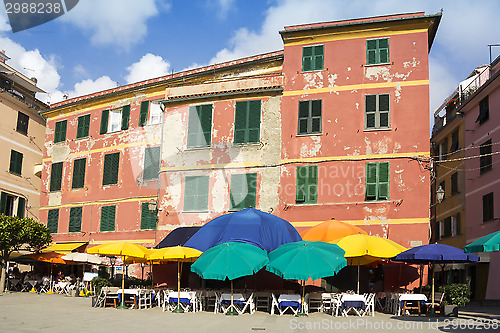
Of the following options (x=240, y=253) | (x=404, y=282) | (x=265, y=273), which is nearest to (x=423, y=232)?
(x=404, y=282)

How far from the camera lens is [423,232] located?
69.8 ft

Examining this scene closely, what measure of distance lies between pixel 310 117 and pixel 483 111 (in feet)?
44.7

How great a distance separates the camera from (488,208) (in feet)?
99.2

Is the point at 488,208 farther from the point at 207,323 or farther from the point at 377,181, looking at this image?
the point at 207,323

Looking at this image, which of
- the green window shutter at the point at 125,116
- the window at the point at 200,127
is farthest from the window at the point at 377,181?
the green window shutter at the point at 125,116

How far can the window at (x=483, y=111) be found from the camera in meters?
31.2

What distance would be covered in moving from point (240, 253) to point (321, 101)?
9.55 meters

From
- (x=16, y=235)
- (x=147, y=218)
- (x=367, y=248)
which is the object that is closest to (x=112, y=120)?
(x=147, y=218)

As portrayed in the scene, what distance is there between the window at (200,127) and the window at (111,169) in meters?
6.48

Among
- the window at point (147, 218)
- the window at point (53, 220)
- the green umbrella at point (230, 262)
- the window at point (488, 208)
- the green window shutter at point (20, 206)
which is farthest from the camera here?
the green window shutter at point (20, 206)

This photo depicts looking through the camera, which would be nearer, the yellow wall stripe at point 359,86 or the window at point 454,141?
the yellow wall stripe at point 359,86

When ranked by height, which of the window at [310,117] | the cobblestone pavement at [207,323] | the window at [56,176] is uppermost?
the window at [310,117]

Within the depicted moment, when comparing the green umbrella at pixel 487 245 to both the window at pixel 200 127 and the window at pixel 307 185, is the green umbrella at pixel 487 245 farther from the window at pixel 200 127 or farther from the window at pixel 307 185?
the window at pixel 200 127

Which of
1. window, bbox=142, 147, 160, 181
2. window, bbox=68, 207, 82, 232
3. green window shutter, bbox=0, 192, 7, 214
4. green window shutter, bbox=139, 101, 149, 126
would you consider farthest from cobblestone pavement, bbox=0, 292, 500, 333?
green window shutter, bbox=0, 192, 7, 214
